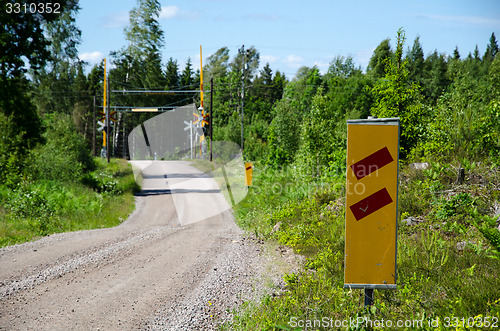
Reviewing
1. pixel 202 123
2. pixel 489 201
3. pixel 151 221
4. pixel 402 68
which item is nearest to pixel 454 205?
pixel 489 201

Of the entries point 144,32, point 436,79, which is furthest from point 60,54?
point 436,79

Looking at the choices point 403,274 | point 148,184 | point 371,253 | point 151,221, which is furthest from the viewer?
point 148,184

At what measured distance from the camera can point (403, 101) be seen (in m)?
12.1

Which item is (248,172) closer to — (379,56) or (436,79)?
(379,56)

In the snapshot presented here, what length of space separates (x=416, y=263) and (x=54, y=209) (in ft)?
40.7

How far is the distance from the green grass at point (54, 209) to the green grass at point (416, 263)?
6.69 metres

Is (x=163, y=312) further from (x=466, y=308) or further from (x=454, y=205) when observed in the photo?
(x=454, y=205)

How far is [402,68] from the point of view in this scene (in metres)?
12.2

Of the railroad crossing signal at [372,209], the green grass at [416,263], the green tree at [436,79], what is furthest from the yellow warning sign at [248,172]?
the green tree at [436,79]

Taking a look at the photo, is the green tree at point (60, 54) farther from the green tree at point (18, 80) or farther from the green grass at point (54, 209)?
the green grass at point (54, 209)

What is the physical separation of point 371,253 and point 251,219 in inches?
347

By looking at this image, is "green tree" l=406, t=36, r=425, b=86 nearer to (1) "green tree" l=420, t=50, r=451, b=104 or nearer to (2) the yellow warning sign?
(1) "green tree" l=420, t=50, r=451, b=104

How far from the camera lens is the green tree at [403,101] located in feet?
38.8

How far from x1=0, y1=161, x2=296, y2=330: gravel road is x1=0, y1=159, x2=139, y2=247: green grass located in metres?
1.29
